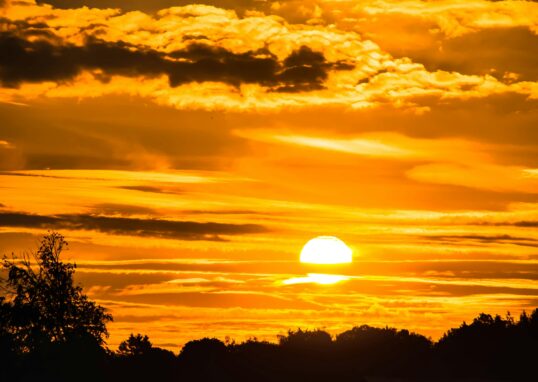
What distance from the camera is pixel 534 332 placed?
156 m

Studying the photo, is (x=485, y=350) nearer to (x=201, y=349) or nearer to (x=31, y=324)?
(x=201, y=349)

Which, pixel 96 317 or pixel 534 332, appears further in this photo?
pixel 534 332

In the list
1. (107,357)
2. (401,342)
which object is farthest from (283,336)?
(107,357)

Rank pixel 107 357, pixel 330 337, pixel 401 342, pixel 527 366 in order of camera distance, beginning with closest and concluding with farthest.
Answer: pixel 107 357 → pixel 527 366 → pixel 401 342 → pixel 330 337

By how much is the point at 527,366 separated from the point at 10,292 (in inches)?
2760

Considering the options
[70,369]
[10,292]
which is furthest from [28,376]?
[10,292]

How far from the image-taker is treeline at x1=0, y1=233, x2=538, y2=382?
11644cm

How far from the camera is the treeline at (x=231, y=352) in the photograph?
116438mm

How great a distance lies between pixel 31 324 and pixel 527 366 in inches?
2644

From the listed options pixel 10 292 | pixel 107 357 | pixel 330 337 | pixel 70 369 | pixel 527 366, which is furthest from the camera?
pixel 330 337

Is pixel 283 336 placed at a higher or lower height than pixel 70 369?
higher

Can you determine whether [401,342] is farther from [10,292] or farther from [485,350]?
[10,292]

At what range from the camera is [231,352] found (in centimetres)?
16512

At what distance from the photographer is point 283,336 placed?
193 meters
